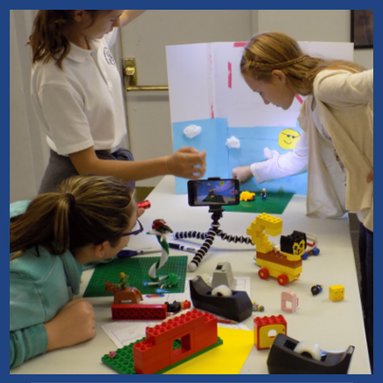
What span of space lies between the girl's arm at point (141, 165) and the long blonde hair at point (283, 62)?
318 mm

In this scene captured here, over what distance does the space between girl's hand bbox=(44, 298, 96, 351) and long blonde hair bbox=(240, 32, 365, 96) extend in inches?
32.4

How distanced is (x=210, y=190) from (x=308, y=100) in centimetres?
41

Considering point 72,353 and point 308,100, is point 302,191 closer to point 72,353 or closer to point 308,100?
point 308,100

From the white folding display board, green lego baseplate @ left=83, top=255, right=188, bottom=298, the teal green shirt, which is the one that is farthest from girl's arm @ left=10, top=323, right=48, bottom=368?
the white folding display board

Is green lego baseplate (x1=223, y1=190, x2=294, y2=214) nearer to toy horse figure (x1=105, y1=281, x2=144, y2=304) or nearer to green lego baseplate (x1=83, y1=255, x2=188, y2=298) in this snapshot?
green lego baseplate (x1=83, y1=255, x2=188, y2=298)

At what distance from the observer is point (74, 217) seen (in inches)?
35.4

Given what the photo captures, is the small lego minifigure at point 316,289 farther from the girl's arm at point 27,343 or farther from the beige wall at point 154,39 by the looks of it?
the beige wall at point 154,39

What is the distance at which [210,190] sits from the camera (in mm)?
1311

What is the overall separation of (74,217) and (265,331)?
0.42 meters

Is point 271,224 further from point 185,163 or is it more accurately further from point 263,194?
point 263,194

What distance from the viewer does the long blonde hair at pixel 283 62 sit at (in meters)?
1.27

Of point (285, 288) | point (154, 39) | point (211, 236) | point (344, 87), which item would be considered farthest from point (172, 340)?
point (154, 39)

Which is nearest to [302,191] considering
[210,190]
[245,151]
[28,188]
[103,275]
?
[245,151]

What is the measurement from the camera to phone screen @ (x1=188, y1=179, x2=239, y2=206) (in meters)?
1.30
